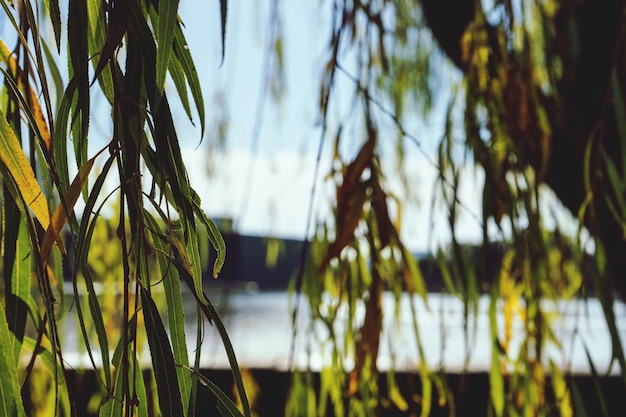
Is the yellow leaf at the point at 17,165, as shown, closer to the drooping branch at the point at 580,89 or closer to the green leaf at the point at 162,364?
the green leaf at the point at 162,364

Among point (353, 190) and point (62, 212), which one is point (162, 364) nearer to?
point (62, 212)

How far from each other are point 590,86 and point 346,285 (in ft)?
1.32

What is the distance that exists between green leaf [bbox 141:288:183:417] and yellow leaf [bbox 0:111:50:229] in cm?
5

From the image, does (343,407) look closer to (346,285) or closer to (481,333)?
(346,285)

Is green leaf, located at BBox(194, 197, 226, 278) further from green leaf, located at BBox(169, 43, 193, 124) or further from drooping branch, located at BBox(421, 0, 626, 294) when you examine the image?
drooping branch, located at BBox(421, 0, 626, 294)

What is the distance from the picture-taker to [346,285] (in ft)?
2.09

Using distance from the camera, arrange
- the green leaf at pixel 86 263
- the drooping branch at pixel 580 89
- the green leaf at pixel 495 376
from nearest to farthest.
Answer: the green leaf at pixel 86 263
the green leaf at pixel 495 376
the drooping branch at pixel 580 89

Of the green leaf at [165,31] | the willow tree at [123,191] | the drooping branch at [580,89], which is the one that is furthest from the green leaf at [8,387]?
the drooping branch at [580,89]

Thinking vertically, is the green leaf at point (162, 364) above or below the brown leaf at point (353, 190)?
below

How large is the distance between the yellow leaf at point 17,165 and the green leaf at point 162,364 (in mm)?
49

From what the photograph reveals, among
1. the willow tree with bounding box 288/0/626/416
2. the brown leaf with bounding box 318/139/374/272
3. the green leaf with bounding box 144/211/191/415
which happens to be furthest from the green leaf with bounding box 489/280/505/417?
the green leaf with bounding box 144/211/191/415

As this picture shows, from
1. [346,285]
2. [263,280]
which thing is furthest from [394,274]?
[263,280]

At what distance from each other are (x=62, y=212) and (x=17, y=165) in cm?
2

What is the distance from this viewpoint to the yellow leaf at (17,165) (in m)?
0.24
